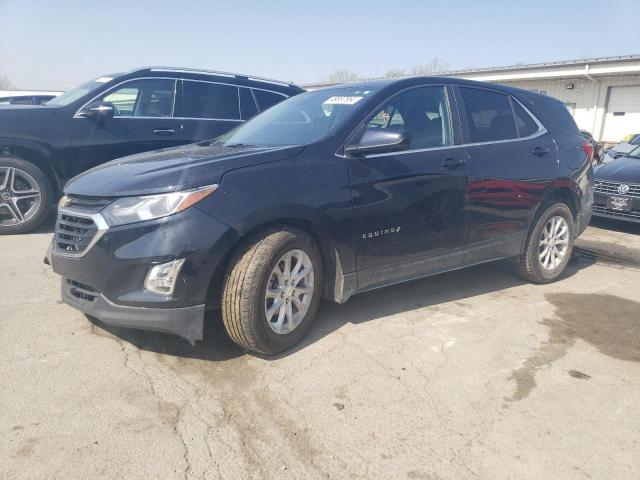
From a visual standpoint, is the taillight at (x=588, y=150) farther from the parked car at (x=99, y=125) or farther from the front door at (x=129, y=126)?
the front door at (x=129, y=126)

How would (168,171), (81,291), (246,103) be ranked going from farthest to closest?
(246,103)
(81,291)
(168,171)

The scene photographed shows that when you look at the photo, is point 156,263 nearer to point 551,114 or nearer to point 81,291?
point 81,291

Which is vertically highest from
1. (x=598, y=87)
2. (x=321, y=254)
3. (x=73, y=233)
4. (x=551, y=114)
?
(x=598, y=87)

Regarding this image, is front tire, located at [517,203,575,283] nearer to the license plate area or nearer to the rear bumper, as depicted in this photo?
the license plate area

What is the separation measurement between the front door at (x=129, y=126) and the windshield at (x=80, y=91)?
179 mm

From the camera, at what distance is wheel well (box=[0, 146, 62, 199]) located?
572 cm

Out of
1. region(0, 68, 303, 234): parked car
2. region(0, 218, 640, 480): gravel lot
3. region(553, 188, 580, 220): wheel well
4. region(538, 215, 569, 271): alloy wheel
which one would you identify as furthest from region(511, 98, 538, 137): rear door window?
region(0, 68, 303, 234): parked car

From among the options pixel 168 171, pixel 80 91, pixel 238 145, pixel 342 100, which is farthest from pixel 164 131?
pixel 168 171

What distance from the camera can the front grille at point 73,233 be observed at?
9.57ft

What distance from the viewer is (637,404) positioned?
283 centimetres

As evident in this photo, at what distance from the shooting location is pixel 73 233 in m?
3.02

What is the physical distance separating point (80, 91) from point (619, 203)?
7.57 m

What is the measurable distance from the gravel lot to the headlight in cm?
89

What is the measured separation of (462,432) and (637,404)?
1102mm
